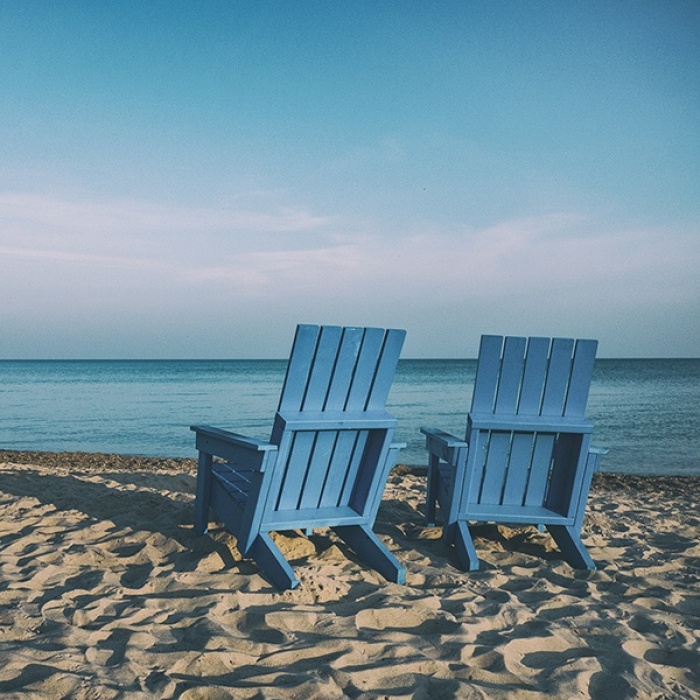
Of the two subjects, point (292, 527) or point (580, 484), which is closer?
point (292, 527)

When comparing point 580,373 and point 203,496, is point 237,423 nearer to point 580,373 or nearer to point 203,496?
point 203,496

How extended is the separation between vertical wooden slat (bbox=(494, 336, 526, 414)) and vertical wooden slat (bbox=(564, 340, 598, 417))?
30 cm

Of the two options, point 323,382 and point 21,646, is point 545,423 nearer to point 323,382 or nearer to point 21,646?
point 323,382

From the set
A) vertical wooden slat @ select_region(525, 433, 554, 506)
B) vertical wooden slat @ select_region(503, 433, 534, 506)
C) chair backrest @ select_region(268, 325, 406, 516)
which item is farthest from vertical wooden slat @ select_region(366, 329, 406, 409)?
vertical wooden slat @ select_region(525, 433, 554, 506)

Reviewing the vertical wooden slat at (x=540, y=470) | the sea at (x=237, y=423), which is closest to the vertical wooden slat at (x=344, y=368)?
the vertical wooden slat at (x=540, y=470)

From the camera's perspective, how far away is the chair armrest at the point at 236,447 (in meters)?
3.17

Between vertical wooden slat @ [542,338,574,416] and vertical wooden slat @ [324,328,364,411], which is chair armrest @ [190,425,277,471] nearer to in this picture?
vertical wooden slat @ [324,328,364,411]

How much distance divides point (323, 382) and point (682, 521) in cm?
333

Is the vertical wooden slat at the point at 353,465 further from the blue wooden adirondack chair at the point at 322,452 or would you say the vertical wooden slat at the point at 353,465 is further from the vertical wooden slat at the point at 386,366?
the vertical wooden slat at the point at 386,366

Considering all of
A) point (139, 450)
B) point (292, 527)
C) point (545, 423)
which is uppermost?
point (545, 423)

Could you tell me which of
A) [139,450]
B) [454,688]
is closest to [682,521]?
[454,688]

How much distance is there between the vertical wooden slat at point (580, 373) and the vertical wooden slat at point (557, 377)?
33mm

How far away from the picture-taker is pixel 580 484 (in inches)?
150

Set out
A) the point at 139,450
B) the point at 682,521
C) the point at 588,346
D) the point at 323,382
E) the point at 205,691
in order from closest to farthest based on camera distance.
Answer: the point at 205,691 → the point at 323,382 → the point at 588,346 → the point at 682,521 → the point at 139,450
